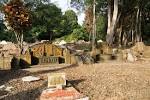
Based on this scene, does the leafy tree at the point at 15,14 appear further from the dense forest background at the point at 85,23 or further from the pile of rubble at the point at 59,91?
the dense forest background at the point at 85,23

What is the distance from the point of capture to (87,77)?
1905cm

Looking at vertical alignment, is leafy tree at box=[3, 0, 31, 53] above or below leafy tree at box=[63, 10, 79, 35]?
below

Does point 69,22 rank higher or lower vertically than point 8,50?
higher

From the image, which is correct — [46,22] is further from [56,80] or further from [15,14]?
[56,80]

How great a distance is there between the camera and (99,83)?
17.7 m

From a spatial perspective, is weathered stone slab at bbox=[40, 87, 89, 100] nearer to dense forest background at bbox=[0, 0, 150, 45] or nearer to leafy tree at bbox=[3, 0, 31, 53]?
leafy tree at bbox=[3, 0, 31, 53]

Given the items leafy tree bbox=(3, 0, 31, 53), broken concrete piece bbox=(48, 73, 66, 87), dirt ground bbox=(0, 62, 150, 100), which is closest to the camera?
broken concrete piece bbox=(48, 73, 66, 87)

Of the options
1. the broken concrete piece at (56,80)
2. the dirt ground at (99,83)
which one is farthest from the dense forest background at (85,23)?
the broken concrete piece at (56,80)

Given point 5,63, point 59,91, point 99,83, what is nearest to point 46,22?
point 5,63

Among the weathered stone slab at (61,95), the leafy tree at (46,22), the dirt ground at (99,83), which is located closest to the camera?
the weathered stone slab at (61,95)

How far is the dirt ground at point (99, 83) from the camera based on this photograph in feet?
52.6

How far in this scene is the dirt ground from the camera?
52.6 feet

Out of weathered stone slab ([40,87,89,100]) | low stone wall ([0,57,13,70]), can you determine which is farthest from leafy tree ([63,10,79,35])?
weathered stone slab ([40,87,89,100])

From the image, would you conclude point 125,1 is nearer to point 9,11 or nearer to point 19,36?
point 19,36
